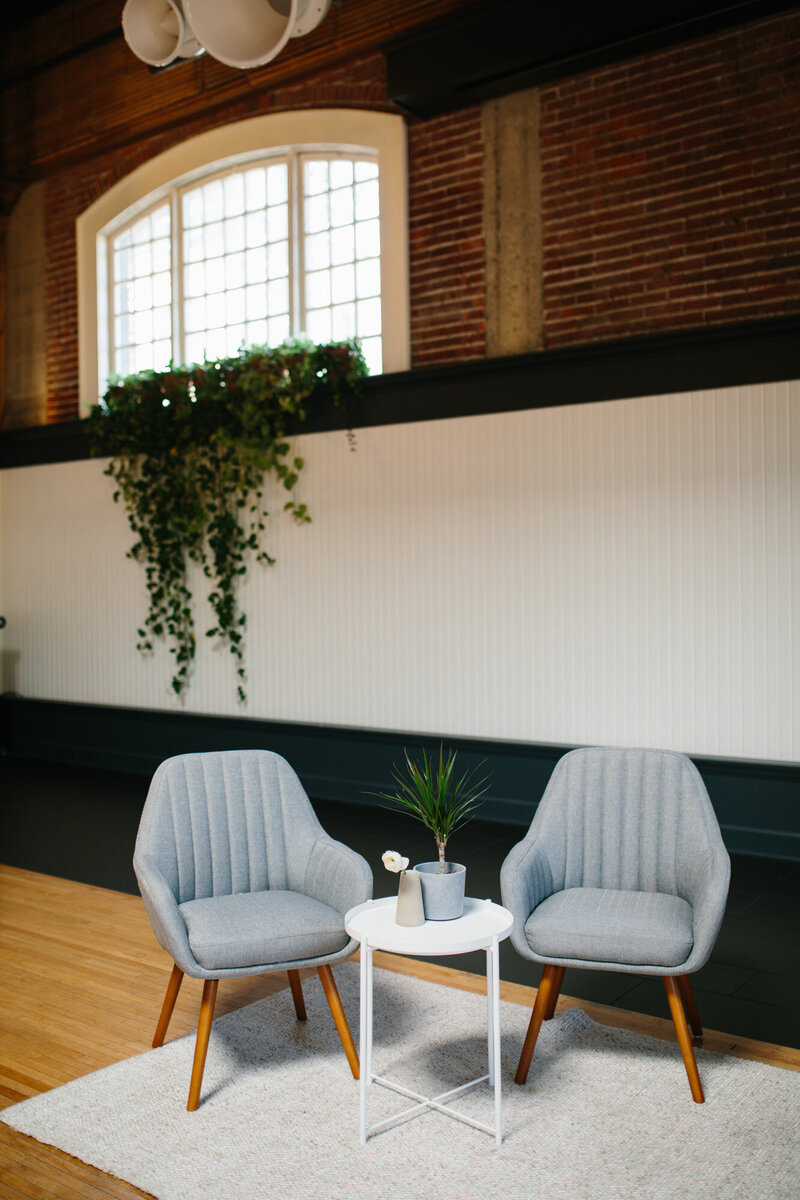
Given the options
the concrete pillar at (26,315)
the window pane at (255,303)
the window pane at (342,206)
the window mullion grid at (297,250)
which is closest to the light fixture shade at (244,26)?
the window pane at (342,206)

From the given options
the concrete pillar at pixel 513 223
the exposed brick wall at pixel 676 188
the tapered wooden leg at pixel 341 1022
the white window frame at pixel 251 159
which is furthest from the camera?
the white window frame at pixel 251 159

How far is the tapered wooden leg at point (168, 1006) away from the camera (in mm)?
3102

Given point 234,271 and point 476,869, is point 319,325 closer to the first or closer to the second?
point 234,271

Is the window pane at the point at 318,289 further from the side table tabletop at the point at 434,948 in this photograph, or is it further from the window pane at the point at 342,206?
the side table tabletop at the point at 434,948

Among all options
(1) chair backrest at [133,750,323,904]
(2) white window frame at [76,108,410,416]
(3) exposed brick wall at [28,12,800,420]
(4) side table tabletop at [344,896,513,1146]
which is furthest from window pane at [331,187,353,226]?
(4) side table tabletop at [344,896,513,1146]

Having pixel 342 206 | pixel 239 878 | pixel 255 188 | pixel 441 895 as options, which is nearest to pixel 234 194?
pixel 255 188

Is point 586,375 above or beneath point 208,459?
above

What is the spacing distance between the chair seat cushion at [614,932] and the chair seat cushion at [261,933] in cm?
59

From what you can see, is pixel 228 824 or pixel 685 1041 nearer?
pixel 685 1041

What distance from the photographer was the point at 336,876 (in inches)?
125

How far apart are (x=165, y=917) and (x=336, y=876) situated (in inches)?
21.6

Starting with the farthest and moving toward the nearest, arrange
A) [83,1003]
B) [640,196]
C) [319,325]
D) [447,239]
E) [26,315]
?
[26,315] → [319,325] → [447,239] → [640,196] → [83,1003]

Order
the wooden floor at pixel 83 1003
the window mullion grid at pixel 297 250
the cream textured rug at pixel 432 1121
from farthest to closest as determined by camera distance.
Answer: the window mullion grid at pixel 297 250
the wooden floor at pixel 83 1003
the cream textured rug at pixel 432 1121

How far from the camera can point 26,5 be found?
8312mm
